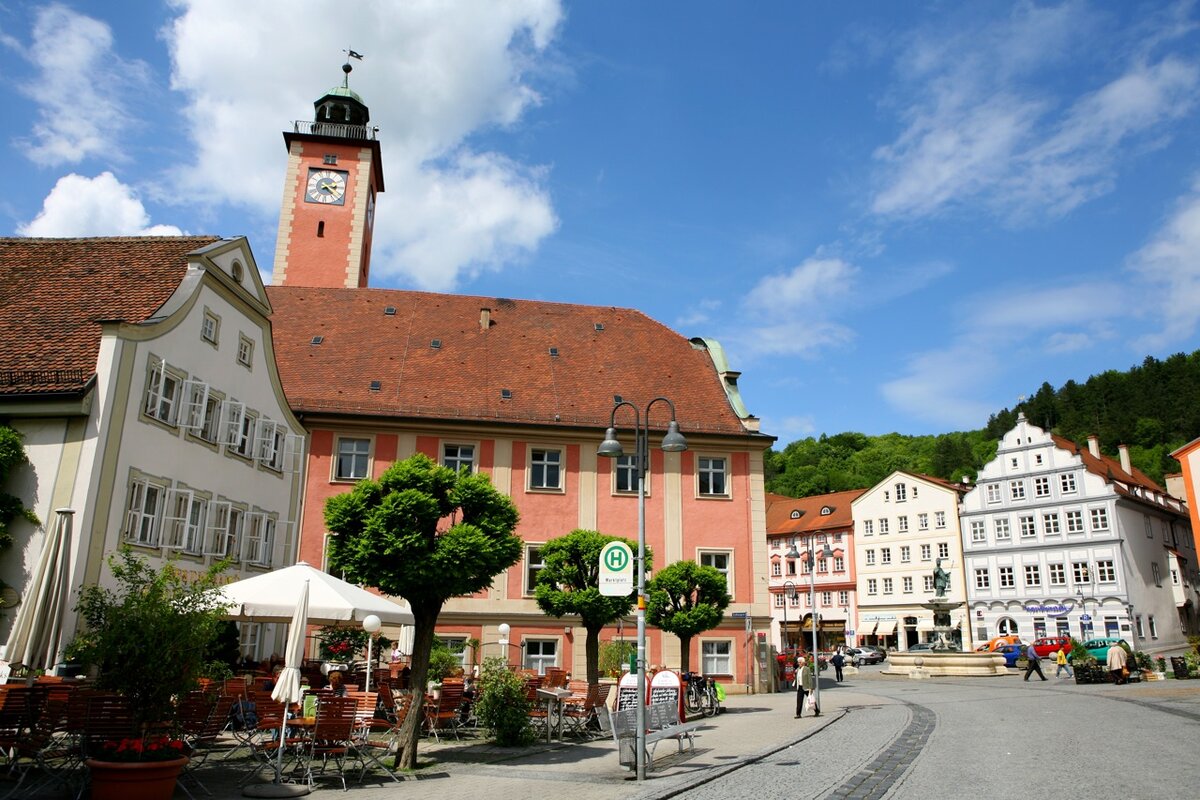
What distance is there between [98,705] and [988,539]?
57526mm

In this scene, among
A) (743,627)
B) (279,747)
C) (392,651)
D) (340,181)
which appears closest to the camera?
(279,747)

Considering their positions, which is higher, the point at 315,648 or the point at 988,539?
the point at 988,539

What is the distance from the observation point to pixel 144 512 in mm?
18594

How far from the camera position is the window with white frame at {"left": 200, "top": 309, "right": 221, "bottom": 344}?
21000 mm

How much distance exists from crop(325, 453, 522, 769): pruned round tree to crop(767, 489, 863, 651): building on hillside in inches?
2097

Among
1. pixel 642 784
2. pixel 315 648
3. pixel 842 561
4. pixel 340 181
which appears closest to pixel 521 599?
pixel 315 648

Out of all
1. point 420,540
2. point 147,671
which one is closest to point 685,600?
point 420,540

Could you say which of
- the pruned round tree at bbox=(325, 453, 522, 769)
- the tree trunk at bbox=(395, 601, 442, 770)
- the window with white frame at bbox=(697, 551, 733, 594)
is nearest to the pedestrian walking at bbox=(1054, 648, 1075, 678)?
the window with white frame at bbox=(697, 551, 733, 594)

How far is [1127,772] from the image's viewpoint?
1167 cm

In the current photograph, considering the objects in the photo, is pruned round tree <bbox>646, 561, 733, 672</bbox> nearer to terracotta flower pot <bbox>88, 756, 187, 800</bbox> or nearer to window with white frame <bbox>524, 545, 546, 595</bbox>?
window with white frame <bbox>524, 545, 546, 595</bbox>

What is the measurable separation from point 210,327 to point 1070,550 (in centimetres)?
5065

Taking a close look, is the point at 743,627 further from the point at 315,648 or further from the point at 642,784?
the point at 642,784

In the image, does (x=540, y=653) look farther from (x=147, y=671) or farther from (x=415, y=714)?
(x=147, y=671)

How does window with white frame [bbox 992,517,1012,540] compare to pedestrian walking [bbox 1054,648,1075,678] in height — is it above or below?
above
